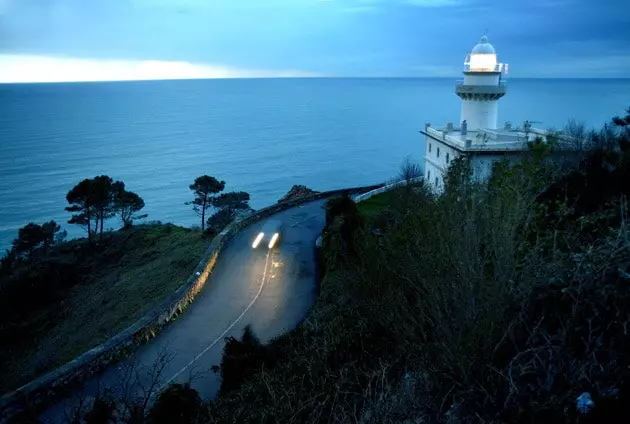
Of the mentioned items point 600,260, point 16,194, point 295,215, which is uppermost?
point 600,260

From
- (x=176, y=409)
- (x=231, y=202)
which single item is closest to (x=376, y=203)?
(x=231, y=202)

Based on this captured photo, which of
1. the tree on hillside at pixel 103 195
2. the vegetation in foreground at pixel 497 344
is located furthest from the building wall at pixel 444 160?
the tree on hillside at pixel 103 195

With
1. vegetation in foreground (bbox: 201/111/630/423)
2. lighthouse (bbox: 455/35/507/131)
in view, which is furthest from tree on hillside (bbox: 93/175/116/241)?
vegetation in foreground (bbox: 201/111/630/423)

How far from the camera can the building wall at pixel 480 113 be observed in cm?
3142

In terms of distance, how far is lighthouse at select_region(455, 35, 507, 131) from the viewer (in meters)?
31.0

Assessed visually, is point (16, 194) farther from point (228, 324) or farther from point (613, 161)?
point (613, 161)

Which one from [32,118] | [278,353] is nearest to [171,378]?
[278,353]

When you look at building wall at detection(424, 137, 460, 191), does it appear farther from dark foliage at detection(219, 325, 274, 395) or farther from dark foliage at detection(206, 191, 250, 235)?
dark foliage at detection(219, 325, 274, 395)

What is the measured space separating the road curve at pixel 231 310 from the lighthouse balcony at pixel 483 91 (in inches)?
574

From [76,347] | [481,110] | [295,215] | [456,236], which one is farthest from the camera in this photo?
[481,110]

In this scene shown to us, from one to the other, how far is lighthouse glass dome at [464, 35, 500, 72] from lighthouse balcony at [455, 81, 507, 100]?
107cm

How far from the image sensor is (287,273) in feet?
63.9

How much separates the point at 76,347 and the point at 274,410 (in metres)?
12.9

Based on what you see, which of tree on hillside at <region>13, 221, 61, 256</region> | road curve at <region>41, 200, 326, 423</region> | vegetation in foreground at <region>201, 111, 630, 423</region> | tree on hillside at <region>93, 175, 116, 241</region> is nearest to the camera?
vegetation in foreground at <region>201, 111, 630, 423</region>
